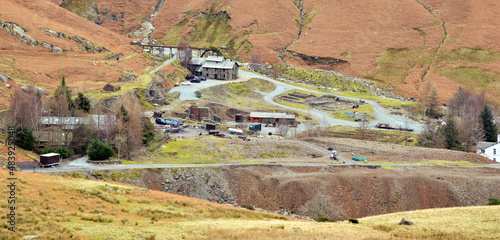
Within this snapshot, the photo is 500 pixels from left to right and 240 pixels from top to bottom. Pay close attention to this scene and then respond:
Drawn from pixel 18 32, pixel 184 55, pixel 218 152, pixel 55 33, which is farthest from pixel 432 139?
pixel 18 32

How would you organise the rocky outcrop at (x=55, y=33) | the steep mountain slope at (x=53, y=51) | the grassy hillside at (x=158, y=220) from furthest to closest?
the rocky outcrop at (x=55, y=33)
the steep mountain slope at (x=53, y=51)
the grassy hillside at (x=158, y=220)

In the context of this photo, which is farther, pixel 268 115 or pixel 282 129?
pixel 268 115

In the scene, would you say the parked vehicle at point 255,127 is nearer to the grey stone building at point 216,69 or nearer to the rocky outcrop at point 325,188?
the rocky outcrop at point 325,188

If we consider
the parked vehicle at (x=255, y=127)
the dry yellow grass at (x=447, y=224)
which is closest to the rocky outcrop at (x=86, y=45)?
the parked vehicle at (x=255, y=127)

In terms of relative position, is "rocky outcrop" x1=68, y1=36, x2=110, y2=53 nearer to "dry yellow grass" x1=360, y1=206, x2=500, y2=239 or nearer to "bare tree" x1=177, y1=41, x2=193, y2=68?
"bare tree" x1=177, y1=41, x2=193, y2=68

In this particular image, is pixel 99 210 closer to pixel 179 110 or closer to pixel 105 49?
pixel 179 110

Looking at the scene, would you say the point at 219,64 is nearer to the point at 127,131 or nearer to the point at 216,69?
the point at 216,69

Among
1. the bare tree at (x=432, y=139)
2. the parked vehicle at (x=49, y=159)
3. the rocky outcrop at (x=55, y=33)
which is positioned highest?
the rocky outcrop at (x=55, y=33)
